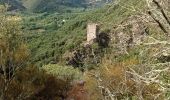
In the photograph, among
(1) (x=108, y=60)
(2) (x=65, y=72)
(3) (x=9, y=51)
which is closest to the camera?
(3) (x=9, y=51)

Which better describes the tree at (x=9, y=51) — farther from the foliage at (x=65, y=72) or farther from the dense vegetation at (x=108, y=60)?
the foliage at (x=65, y=72)

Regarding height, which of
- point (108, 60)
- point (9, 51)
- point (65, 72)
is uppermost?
point (9, 51)

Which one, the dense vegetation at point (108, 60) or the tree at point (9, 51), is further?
the tree at point (9, 51)

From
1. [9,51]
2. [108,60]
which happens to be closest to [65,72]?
[108,60]

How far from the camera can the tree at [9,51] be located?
31406 millimetres

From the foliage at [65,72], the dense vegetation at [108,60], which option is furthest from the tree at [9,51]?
the foliage at [65,72]

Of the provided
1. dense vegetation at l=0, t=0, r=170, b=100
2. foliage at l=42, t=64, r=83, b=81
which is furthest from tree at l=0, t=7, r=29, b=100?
foliage at l=42, t=64, r=83, b=81

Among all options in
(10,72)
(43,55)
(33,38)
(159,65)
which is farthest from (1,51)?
(33,38)

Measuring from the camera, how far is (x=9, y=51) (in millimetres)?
34906

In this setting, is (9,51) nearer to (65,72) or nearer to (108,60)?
(108,60)

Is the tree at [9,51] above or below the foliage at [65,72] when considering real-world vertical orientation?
above

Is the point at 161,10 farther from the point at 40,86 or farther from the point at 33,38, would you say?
Result: the point at 33,38

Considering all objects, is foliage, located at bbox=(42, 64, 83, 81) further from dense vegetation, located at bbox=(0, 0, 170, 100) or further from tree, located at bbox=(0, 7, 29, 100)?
tree, located at bbox=(0, 7, 29, 100)

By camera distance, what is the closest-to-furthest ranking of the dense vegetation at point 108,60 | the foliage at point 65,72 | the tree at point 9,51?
the dense vegetation at point 108,60, the tree at point 9,51, the foliage at point 65,72
